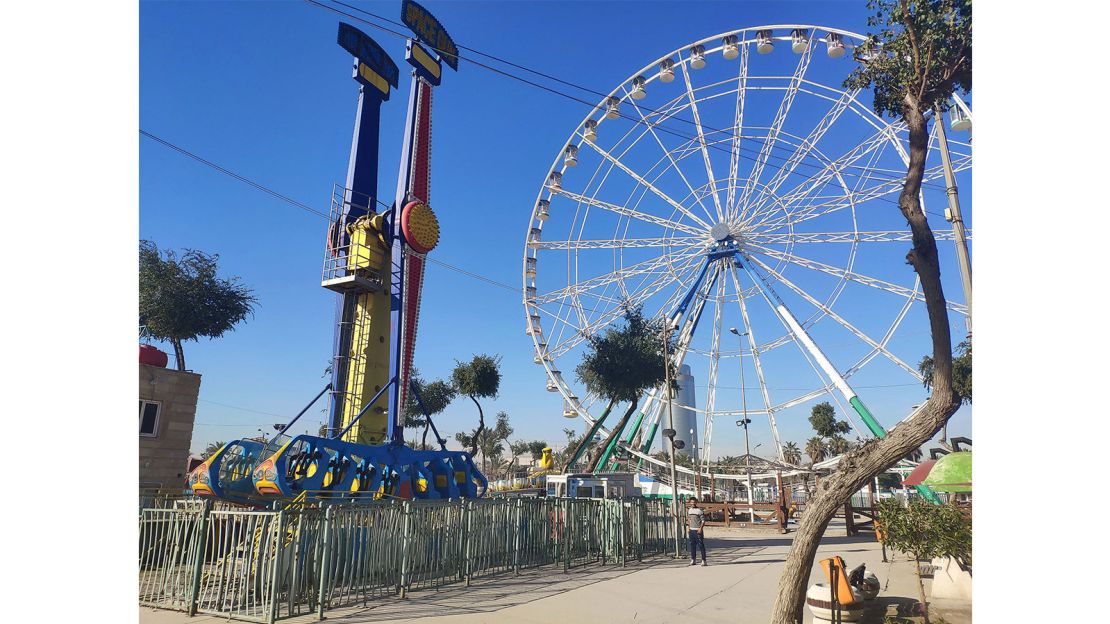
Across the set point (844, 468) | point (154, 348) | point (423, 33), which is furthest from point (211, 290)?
point (844, 468)

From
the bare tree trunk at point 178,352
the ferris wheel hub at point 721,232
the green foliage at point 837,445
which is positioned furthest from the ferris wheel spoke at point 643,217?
the green foliage at point 837,445

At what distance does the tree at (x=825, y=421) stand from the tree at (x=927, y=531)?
2447 inches

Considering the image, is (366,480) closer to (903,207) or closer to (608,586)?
(608,586)

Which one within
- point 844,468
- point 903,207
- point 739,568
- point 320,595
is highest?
point 903,207

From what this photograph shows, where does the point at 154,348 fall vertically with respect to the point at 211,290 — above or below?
below

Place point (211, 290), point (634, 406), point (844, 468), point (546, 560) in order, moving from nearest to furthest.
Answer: point (844, 468), point (546, 560), point (211, 290), point (634, 406)

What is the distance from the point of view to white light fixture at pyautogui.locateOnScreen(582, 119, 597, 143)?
31.9 meters

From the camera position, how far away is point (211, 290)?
22.3 meters

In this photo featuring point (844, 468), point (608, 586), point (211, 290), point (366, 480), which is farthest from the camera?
point (211, 290)

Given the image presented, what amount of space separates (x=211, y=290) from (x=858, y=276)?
25541mm

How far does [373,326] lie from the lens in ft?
53.2

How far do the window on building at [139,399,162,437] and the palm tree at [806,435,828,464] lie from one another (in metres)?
62.7

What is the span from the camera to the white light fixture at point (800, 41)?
2661cm

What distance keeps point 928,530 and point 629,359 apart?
A: 21801 mm
